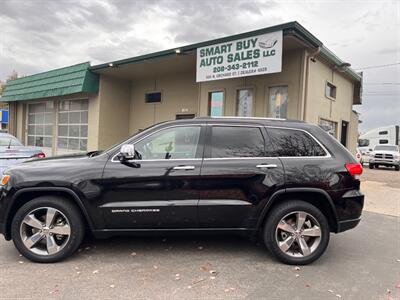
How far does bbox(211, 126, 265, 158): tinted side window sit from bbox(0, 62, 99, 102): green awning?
11.5 m

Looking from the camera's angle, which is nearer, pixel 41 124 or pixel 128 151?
pixel 128 151

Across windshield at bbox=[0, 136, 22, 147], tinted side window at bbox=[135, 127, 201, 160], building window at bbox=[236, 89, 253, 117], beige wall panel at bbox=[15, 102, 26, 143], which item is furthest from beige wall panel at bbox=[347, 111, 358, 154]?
beige wall panel at bbox=[15, 102, 26, 143]

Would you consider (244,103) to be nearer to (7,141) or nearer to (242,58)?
(242,58)

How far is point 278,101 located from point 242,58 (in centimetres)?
197

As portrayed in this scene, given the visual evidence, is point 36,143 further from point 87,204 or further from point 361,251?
point 361,251

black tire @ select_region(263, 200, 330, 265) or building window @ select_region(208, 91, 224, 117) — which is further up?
building window @ select_region(208, 91, 224, 117)

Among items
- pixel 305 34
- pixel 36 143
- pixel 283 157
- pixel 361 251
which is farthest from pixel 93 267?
pixel 36 143

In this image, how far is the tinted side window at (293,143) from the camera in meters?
4.10

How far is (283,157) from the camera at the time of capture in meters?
4.04

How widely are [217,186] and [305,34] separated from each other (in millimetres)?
6652

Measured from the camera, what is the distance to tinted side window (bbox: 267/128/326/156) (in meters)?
4.10

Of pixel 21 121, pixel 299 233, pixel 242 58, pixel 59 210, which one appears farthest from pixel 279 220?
pixel 21 121

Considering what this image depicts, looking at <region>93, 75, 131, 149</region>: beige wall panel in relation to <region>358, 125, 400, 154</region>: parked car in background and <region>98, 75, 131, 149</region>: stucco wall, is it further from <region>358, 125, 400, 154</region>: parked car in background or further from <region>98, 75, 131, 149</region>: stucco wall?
<region>358, 125, 400, 154</region>: parked car in background

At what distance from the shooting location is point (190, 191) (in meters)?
3.88
